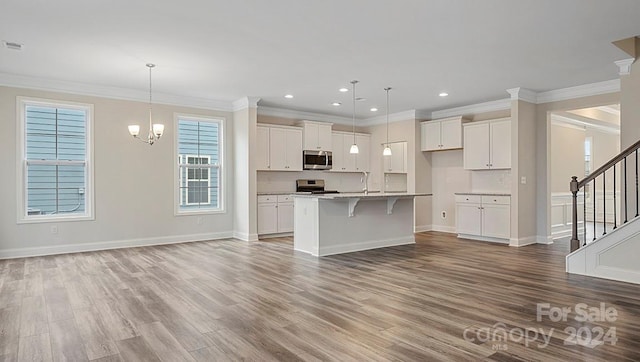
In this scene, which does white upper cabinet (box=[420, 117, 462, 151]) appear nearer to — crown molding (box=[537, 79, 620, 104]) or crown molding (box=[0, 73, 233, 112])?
crown molding (box=[537, 79, 620, 104])

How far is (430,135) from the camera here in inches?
346

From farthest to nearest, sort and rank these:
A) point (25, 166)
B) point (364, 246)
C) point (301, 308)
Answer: point (364, 246)
point (25, 166)
point (301, 308)

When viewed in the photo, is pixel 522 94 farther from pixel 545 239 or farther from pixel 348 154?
pixel 348 154

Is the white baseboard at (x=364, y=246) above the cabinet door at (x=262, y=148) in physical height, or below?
below

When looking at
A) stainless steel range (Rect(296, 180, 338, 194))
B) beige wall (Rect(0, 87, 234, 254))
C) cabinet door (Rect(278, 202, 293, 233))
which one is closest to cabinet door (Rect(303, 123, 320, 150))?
stainless steel range (Rect(296, 180, 338, 194))

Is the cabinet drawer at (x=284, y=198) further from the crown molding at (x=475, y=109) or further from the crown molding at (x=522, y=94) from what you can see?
the crown molding at (x=522, y=94)

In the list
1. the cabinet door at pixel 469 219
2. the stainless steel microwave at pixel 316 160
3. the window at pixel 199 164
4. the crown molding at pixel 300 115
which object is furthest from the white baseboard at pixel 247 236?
Answer: the cabinet door at pixel 469 219

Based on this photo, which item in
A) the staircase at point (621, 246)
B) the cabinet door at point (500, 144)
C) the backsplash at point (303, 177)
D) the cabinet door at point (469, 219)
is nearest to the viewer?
the staircase at point (621, 246)

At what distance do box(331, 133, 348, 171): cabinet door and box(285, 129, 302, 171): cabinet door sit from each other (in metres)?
0.95

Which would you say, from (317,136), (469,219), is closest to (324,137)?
(317,136)

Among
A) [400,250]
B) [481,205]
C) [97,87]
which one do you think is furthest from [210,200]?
[481,205]

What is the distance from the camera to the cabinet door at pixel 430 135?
28.4 ft

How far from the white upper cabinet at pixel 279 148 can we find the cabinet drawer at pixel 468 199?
10.9 ft

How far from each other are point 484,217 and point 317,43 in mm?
4835
